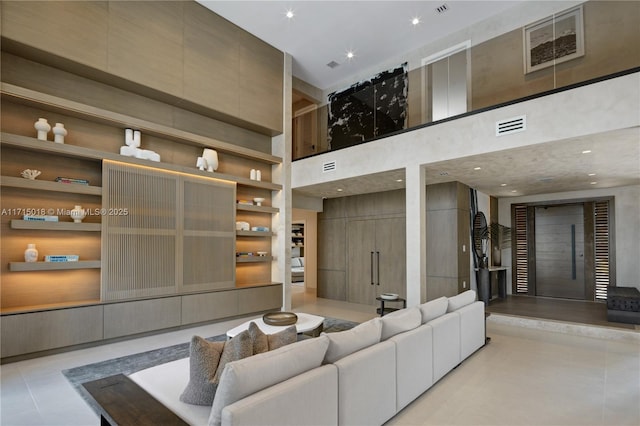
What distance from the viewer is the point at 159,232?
5.62 metres

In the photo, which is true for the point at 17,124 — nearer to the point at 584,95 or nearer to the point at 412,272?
the point at 412,272

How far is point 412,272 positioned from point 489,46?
13.0 ft

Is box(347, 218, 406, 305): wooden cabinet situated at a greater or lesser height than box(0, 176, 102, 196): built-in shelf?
lesser

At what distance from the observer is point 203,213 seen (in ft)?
20.5

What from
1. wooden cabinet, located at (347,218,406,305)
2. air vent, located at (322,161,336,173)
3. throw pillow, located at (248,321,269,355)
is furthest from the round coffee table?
wooden cabinet, located at (347,218,406,305)

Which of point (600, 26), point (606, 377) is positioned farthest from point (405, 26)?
point (606, 377)

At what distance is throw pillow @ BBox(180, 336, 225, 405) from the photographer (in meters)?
2.04

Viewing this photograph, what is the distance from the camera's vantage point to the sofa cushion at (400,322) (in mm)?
2939

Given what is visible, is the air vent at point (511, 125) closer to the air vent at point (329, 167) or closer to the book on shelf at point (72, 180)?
the air vent at point (329, 167)

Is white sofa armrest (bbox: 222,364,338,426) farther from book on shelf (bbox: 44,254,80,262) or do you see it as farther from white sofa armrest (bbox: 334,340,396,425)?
book on shelf (bbox: 44,254,80,262)

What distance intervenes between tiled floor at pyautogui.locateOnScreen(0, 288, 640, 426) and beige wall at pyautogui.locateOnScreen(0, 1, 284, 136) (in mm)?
3979

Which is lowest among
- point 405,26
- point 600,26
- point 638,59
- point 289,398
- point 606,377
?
point 606,377

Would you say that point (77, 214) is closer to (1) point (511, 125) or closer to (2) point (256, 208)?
(2) point (256, 208)

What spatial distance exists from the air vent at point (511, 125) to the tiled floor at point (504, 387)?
3005mm
